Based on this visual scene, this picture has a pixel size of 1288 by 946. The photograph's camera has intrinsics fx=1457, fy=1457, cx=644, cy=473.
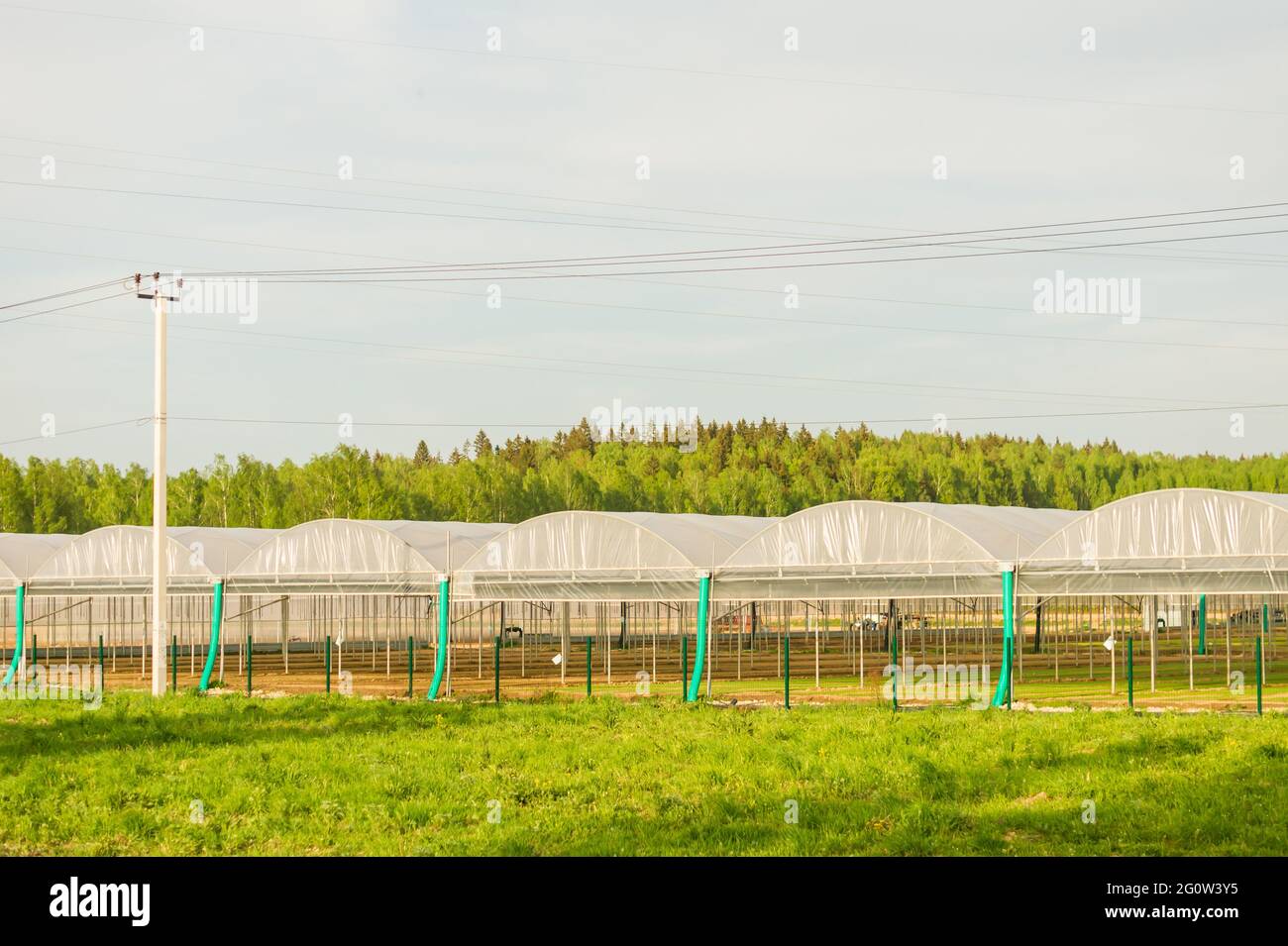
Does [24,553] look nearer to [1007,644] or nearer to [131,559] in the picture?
[131,559]

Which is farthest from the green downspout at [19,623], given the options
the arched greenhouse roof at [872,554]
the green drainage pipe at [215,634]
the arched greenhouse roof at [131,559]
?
the arched greenhouse roof at [872,554]

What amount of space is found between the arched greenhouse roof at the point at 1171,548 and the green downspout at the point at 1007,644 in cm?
50

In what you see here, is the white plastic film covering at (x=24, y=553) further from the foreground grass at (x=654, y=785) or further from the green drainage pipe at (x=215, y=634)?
the foreground grass at (x=654, y=785)

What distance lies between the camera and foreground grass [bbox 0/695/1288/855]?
46.5 ft

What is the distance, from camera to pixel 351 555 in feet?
123

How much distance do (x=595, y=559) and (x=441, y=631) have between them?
13.2 ft

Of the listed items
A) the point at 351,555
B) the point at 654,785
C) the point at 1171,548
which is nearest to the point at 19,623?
the point at 351,555

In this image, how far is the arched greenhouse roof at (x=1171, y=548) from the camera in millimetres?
27641

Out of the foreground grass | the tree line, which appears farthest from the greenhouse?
the tree line

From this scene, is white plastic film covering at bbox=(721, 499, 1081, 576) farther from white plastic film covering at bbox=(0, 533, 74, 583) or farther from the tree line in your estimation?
the tree line

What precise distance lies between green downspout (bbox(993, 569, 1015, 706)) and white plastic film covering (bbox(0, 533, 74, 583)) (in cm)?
2852
